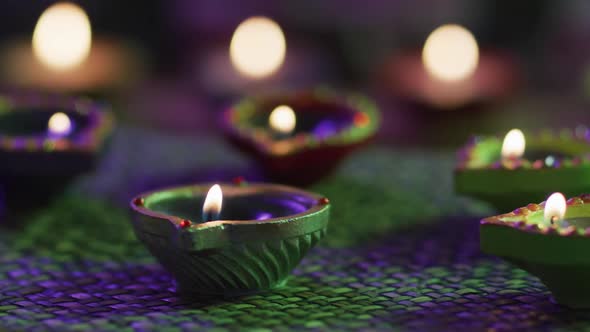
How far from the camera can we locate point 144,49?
5.90 feet

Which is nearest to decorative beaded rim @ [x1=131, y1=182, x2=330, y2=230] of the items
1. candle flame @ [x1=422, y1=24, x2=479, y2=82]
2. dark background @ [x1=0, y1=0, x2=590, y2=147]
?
dark background @ [x1=0, y1=0, x2=590, y2=147]

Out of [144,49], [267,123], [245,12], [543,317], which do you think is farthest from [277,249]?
[245,12]

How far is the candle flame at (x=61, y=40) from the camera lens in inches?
55.7

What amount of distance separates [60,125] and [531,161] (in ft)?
1.39

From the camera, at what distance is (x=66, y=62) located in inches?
55.6

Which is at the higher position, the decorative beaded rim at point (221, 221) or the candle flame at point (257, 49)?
the candle flame at point (257, 49)

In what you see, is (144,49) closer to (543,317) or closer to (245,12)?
(245,12)

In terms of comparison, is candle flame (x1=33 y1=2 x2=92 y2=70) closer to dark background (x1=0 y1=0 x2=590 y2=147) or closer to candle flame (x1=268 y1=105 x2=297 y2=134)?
dark background (x1=0 y1=0 x2=590 y2=147)

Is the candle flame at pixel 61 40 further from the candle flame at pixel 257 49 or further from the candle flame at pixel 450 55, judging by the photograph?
the candle flame at pixel 450 55

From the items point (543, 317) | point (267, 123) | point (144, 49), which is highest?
point (144, 49)

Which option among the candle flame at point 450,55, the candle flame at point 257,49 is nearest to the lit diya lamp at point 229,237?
the candle flame at point 257,49

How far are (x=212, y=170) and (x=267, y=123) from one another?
3.3 inches

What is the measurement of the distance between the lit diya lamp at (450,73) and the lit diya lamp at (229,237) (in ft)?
1.88

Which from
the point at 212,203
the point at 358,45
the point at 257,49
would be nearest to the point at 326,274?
the point at 212,203
